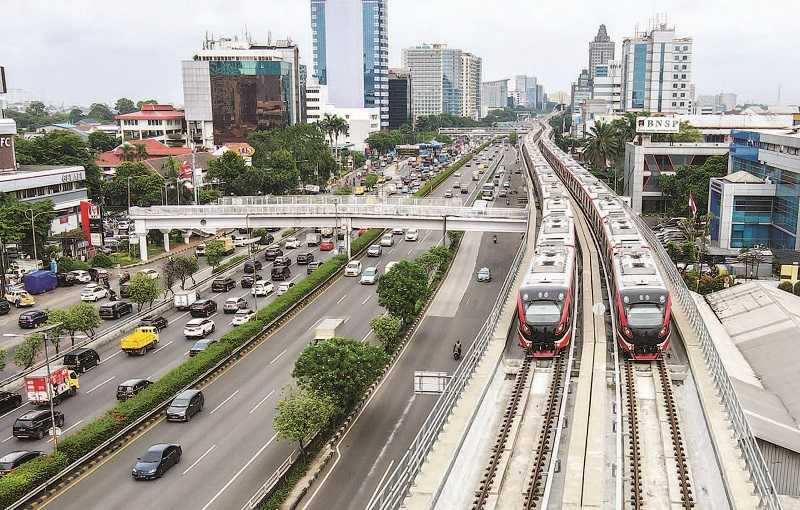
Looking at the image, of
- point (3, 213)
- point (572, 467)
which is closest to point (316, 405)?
point (572, 467)

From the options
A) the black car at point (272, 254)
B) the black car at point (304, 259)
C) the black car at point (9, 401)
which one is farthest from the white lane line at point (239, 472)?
the black car at point (272, 254)

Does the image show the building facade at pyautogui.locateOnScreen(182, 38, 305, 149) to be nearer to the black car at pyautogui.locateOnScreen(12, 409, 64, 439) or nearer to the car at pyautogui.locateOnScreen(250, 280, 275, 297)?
the car at pyautogui.locateOnScreen(250, 280, 275, 297)

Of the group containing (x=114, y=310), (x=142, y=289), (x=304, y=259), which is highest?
(x=142, y=289)

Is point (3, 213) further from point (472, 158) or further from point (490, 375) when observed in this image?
point (472, 158)

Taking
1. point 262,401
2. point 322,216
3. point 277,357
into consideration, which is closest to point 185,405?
point 262,401

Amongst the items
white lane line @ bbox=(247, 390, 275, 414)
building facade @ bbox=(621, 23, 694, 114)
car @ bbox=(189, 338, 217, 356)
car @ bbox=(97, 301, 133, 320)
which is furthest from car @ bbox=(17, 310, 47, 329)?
building facade @ bbox=(621, 23, 694, 114)

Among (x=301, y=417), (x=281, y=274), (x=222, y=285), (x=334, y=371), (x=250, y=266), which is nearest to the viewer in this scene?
(x=301, y=417)

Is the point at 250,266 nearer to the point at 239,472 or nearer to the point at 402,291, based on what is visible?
the point at 402,291
